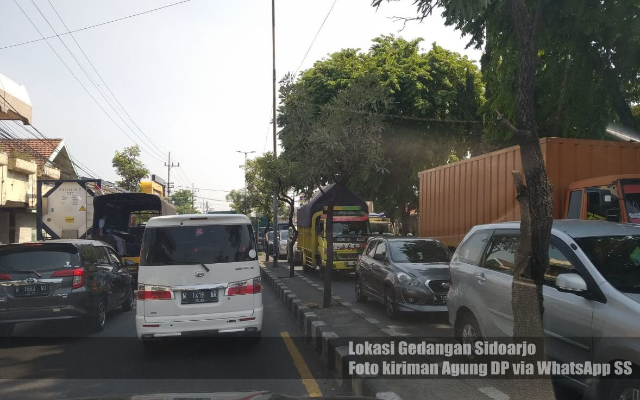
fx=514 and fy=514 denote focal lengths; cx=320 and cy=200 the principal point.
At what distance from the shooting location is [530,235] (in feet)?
14.0

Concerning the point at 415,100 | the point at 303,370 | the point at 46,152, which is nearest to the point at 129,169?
the point at 46,152

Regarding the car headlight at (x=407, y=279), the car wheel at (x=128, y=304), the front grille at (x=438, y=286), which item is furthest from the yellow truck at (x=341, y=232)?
the front grille at (x=438, y=286)

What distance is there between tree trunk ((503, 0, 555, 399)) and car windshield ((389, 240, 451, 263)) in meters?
5.81

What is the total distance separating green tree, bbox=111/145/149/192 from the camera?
39781 mm

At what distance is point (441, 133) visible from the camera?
2114 cm

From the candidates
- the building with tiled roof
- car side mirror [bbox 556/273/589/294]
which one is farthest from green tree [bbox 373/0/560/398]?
the building with tiled roof

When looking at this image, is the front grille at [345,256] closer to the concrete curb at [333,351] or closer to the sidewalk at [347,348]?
the sidewalk at [347,348]

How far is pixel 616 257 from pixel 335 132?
20.0 feet

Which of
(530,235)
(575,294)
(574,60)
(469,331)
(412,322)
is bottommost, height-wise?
(412,322)

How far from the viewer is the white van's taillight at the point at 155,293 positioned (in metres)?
6.84

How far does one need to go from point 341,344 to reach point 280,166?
11805 millimetres

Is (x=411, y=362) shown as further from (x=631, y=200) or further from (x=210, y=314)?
(x=631, y=200)

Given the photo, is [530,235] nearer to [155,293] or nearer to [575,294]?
[575,294]

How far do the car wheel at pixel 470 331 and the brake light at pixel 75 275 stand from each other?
5905 mm
